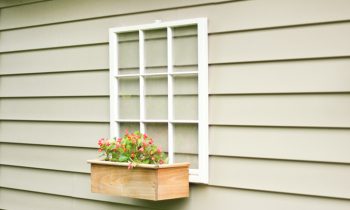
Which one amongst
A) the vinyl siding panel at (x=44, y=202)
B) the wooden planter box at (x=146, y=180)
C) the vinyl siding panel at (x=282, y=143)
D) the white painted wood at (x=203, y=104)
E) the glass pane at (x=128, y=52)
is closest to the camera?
the vinyl siding panel at (x=282, y=143)

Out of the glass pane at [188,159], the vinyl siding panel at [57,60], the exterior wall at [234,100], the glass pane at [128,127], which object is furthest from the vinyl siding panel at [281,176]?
the vinyl siding panel at [57,60]

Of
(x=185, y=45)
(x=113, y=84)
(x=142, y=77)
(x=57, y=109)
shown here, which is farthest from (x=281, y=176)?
(x=57, y=109)

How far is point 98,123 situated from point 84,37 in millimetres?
676

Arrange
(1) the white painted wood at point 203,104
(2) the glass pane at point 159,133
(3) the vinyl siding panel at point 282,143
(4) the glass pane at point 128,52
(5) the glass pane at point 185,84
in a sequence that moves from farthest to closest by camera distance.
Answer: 1. (4) the glass pane at point 128,52
2. (2) the glass pane at point 159,133
3. (5) the glass pane at point 185,84
4. (1) the white painted wood at point 203,104
5. (3) the vinyl siding panel at point 282,143

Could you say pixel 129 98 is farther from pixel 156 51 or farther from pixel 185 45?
pixel 185 45

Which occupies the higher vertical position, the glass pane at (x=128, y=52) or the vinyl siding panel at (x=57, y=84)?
the glass pane at (x=128, y=52)

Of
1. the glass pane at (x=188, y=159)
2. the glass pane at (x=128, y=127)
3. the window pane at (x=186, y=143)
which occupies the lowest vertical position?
the glass pane at (x=188, y=159)

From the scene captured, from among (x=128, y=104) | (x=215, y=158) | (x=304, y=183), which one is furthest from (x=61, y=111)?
A: (x=304, y=183)

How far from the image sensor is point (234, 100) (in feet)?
10.2

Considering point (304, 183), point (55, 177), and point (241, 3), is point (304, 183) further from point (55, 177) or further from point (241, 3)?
point (55, 177)

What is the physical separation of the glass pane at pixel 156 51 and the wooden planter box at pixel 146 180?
0.71 m

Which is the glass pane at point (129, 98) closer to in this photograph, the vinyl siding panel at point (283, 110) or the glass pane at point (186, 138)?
the glass pane at point (186, 138)

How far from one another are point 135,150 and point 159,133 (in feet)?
1.00

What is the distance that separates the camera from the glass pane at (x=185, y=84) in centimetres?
330
